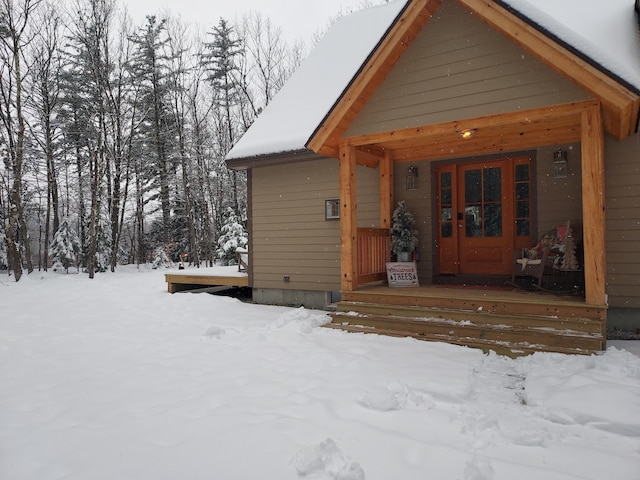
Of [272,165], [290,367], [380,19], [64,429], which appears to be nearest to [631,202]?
[290,367]

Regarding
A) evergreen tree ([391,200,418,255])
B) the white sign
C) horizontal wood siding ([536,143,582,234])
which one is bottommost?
the white sign

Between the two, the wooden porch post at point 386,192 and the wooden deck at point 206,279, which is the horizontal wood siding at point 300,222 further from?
the wooden deck at point 206,279

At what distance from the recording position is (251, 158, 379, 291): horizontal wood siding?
733cm

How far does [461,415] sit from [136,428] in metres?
2.19

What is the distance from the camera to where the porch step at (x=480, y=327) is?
13.5 feet

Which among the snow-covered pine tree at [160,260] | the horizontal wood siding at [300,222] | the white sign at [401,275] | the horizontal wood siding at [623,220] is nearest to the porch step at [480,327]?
the white sign at [401,275]

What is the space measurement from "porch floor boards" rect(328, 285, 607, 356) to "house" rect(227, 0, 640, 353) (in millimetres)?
18

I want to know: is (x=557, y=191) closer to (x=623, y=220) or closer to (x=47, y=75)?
(x=623, y=220)

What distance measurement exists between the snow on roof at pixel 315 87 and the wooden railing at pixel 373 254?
1949 millimetres

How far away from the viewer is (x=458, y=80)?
196 inches

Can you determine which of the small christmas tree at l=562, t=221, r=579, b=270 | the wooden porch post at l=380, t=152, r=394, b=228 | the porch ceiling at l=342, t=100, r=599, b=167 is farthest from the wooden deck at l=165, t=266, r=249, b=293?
the small christmas tree at l=562, t=221, r=579, b=270

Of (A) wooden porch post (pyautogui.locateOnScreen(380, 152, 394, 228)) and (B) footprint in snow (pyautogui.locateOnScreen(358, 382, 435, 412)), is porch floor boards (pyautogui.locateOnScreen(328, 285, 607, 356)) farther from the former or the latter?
(B) footprint in snow (pyautogui.locateOnScreen(358, 382, 435, 412))

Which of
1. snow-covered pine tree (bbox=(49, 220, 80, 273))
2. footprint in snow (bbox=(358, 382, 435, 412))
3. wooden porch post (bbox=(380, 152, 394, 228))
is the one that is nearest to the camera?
footprint in snow (bbox=(358, 382, 435, 412))

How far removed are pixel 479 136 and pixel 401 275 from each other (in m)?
2.34
